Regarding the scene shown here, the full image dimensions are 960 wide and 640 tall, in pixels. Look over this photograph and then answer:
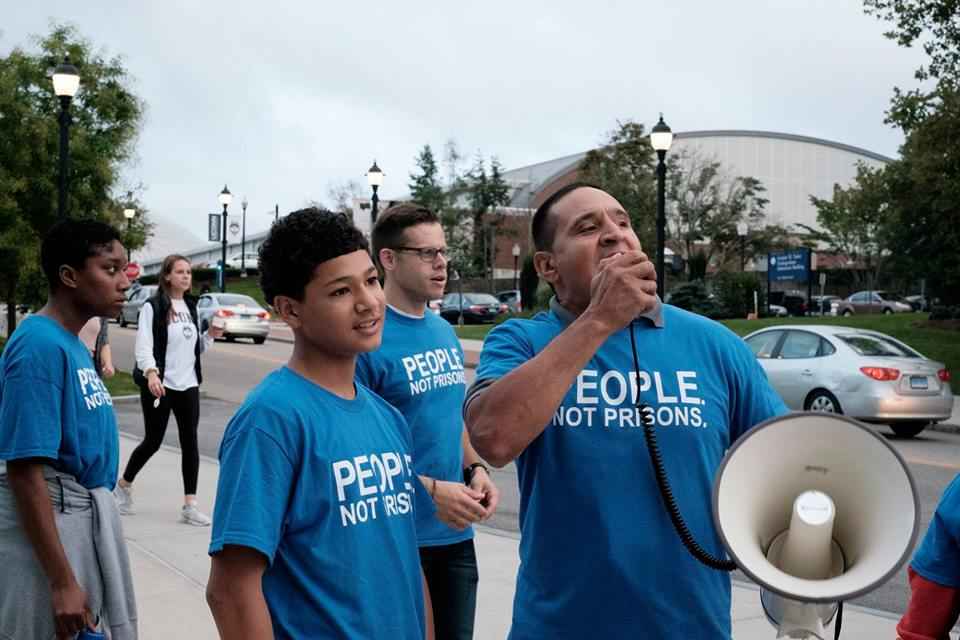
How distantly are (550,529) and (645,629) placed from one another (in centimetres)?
29

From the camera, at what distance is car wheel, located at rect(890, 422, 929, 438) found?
48.9 ft

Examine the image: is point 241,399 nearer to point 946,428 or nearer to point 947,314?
point 946,428

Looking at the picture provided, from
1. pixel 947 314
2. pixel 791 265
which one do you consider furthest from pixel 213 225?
pixel 947 314

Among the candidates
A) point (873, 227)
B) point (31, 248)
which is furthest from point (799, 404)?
point (873, 227)

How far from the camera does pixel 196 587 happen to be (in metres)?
6.30

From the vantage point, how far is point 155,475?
10312 millimetres

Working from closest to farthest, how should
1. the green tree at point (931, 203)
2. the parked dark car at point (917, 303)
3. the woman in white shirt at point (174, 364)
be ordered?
the woman in white shirt at point (174, 364)
the green tree at point (931, 203)
the parked dark car at point (917, 303)

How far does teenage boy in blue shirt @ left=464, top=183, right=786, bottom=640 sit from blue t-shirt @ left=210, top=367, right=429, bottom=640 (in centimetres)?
31

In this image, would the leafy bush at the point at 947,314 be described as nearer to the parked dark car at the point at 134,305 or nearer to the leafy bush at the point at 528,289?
the leafy bush at the point at 528,289

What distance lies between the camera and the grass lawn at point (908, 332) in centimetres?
2487

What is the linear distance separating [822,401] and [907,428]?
123 centimetres

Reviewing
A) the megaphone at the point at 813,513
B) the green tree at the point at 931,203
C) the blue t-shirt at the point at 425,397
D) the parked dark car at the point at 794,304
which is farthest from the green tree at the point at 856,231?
the megaphone at the point at 813,513

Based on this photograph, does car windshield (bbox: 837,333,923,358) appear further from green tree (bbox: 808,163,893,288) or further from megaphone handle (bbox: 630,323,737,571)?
green tree (bbox: 808,163,893,288)

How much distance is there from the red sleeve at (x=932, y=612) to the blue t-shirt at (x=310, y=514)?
104 cm
